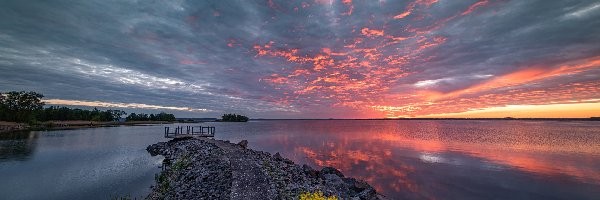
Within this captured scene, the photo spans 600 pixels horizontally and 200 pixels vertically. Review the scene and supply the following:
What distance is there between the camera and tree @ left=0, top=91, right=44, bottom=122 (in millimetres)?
100000

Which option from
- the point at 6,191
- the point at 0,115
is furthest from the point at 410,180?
the point at 0,115

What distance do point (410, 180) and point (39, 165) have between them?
45434 millimetres

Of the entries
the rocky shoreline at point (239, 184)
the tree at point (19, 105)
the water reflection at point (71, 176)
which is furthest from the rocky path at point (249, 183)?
the tree at point (19, 105)

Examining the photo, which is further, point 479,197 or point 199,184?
point 479,197

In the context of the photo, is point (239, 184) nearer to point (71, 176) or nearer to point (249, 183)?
point (249, 183)

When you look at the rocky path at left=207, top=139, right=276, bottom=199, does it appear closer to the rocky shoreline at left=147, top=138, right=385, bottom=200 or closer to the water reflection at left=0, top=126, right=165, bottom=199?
the rocky shoreline at left=147, top=138, right=385, bottom=200

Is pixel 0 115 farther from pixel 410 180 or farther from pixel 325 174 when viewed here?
pixel 410 180

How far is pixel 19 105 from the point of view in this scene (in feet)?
336

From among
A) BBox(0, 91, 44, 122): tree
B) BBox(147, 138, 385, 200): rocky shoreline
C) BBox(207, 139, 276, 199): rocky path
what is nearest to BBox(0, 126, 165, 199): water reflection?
BBox(147, 138, 385, 200): rocky shoreline

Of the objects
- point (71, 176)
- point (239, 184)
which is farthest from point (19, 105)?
point (239, 184)

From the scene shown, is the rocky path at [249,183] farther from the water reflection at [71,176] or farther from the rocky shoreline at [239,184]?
the water reflection at [71,176]

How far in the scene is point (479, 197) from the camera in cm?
2241

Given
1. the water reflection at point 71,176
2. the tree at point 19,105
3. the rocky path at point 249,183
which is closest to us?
the rocky path at point 249,183

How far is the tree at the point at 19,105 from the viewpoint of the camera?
100000 millimetres
